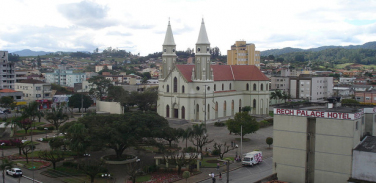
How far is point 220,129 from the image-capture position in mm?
55031

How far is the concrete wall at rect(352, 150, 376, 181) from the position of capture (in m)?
24.0

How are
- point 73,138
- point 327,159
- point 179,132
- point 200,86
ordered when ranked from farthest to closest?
point 200,86
point 179,132
point 73,138
point 327,159

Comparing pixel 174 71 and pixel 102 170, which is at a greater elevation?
pixel 174 71

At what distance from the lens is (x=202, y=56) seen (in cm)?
6172

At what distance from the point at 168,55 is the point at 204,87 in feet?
31.4

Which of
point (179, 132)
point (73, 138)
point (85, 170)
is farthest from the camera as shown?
point (179, 132)

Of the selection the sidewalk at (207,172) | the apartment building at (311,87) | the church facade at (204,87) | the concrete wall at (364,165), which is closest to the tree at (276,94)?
the apartment building at (311,87)

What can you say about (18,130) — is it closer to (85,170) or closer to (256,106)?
(85,170)

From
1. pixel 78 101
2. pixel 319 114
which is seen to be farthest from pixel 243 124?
pixel 78 101

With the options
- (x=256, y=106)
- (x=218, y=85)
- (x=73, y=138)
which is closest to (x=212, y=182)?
(x=73, y=138)

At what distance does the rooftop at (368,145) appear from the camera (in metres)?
24.6

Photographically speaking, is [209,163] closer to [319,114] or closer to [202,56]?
[319,114]

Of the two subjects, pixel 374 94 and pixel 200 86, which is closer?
pixel 200 86

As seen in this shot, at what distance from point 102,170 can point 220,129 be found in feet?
90.2
